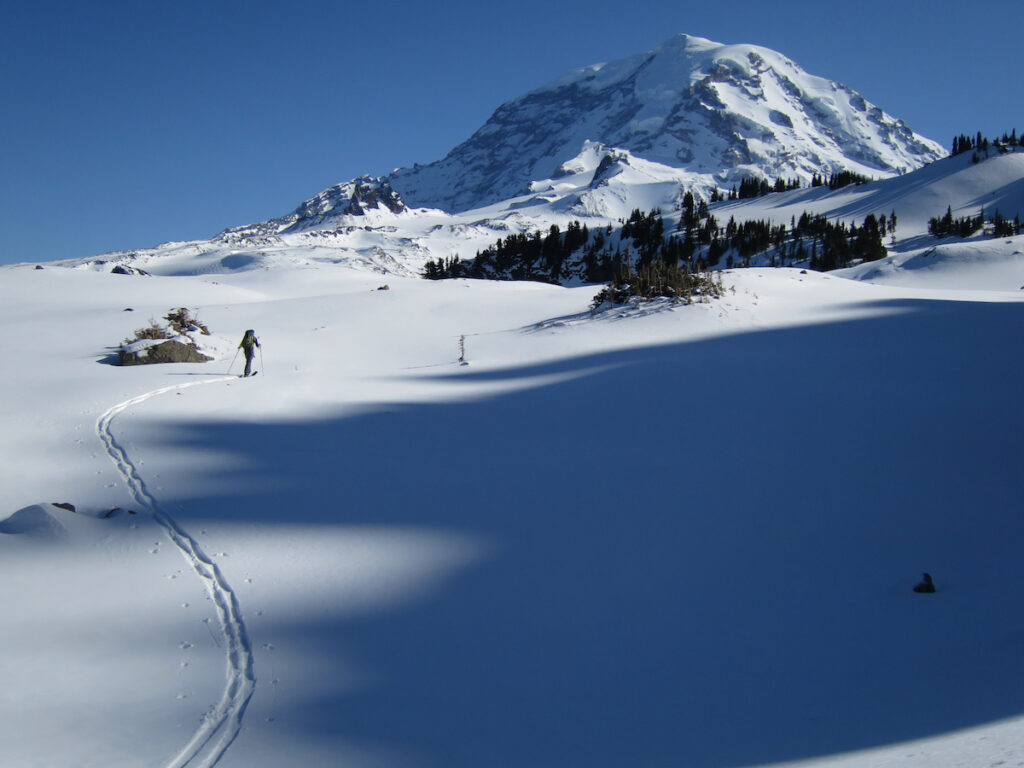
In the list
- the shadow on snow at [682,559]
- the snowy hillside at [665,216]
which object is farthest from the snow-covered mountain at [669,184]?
the shadow on snow at [682,559]

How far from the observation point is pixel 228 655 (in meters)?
3.66

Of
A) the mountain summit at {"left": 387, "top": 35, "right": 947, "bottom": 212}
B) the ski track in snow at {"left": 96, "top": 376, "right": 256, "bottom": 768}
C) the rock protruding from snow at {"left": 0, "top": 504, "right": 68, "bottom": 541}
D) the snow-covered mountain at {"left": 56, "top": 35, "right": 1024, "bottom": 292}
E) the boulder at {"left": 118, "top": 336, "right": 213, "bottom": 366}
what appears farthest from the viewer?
the mountain summit at {"left": 387, "top": 35, "right": 947, "bottom": 212}

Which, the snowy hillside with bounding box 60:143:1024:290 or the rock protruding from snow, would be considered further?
the snowy hillside with bounding box 60:143:1024:290

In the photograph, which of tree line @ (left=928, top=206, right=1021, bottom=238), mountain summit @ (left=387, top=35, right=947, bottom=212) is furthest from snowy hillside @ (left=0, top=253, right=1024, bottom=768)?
mountain summit @ (left=387, top=35, right=947, bottom=212)

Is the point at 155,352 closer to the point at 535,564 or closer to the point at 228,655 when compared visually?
the point at 228,655

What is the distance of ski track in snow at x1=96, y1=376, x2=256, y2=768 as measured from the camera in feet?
9.59

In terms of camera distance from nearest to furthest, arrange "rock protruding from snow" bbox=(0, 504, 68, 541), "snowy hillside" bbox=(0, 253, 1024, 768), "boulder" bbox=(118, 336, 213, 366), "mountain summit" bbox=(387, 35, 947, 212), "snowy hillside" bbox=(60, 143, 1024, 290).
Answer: "snowy hillside" bbox=(0, 253, 1024, 768) → "rock protruding from snow" bbox=(0, 504, 68, 541) → "boulder" bbox=(118, 336, 213, 366) → "snowy hillside" bbox=(60, 143, 1024, 290) → "mountain summit" bbox=(387, 35, 947, 212)

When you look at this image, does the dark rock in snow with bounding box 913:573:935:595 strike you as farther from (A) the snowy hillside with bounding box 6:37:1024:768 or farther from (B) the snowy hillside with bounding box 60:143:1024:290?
(B) the snowy hillside with bounding box 60:143:1024:290

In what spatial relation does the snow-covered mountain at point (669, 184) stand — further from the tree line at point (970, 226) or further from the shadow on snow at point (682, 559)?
the shadow on snow at point (682, 559)

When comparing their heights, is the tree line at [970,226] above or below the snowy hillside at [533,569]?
above

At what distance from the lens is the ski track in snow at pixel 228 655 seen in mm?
2922

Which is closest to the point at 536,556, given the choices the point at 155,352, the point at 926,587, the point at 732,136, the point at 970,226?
the point at 926,587

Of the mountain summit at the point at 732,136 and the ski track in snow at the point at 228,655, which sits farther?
the mountain summit at the point at 732,136

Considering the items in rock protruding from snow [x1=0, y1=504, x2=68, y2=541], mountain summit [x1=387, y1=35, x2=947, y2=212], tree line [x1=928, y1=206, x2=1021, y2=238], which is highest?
mountain summit [x1=387, y1=35, x2=947, y2=212]
